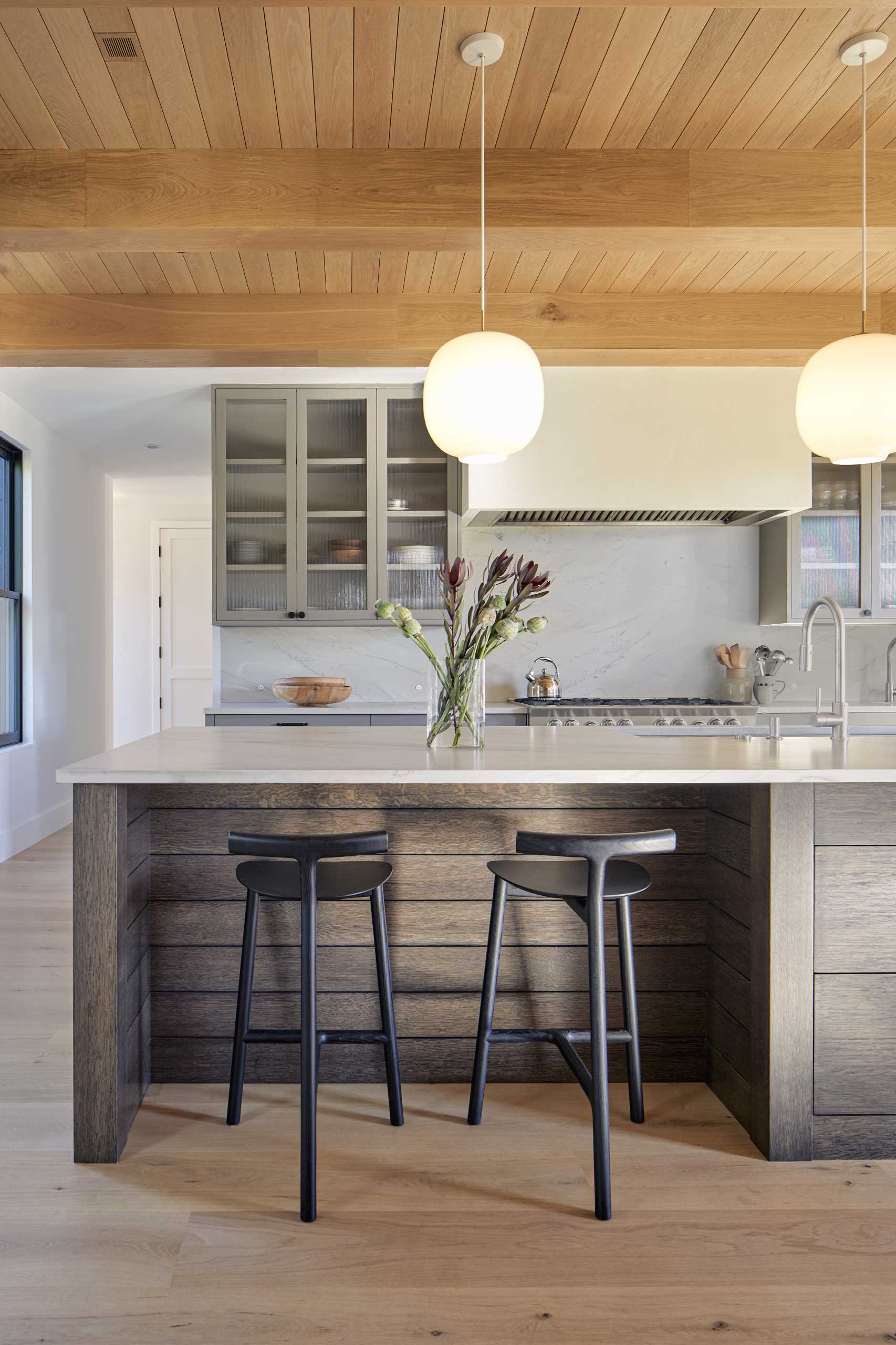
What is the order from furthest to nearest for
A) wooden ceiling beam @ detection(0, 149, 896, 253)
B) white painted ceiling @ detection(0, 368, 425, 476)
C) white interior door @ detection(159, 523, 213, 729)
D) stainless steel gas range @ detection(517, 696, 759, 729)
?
white interior door @ detection(159, 523, 213, 729) < white painted ceiling @ detection(0, 368, 425, 476) < stainless steel gas range @ detection(517, 696, 759, 729) < wooden ceiling beam @ detection(0, 149, 896, 253)

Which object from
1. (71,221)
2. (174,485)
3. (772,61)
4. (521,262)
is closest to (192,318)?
(71,221)

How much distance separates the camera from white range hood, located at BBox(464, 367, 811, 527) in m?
4.33

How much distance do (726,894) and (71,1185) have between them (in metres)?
1.61

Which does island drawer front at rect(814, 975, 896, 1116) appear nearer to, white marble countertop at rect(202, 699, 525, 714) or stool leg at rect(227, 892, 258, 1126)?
stool leg at rect(227, 892, 258, 1126)

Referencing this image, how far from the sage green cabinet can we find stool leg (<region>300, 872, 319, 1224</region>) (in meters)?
2.96

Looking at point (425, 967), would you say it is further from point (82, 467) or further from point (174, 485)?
point (174, 485)

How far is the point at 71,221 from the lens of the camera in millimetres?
2742

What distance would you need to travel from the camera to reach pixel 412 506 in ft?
15.6

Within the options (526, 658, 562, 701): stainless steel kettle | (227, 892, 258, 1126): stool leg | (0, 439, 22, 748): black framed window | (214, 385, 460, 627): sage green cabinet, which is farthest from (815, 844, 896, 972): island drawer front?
(0, 439, 22, 748): black framed window

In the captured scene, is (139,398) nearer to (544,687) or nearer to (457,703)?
(544,687)

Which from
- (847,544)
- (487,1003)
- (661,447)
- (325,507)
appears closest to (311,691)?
(325,507)

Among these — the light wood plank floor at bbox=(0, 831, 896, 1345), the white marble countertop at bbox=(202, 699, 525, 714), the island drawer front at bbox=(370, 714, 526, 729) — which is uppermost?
the white marble countertop at bbox=(202, 699, 525, 714)

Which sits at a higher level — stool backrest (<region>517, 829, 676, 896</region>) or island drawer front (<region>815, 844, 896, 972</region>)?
stool backrest (<region>517, 829, 676, 896</region>)

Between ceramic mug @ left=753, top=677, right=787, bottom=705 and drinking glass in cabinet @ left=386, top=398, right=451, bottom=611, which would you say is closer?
drinking glass in cabinet @ left=386, top=398, right=451, bottom=611
